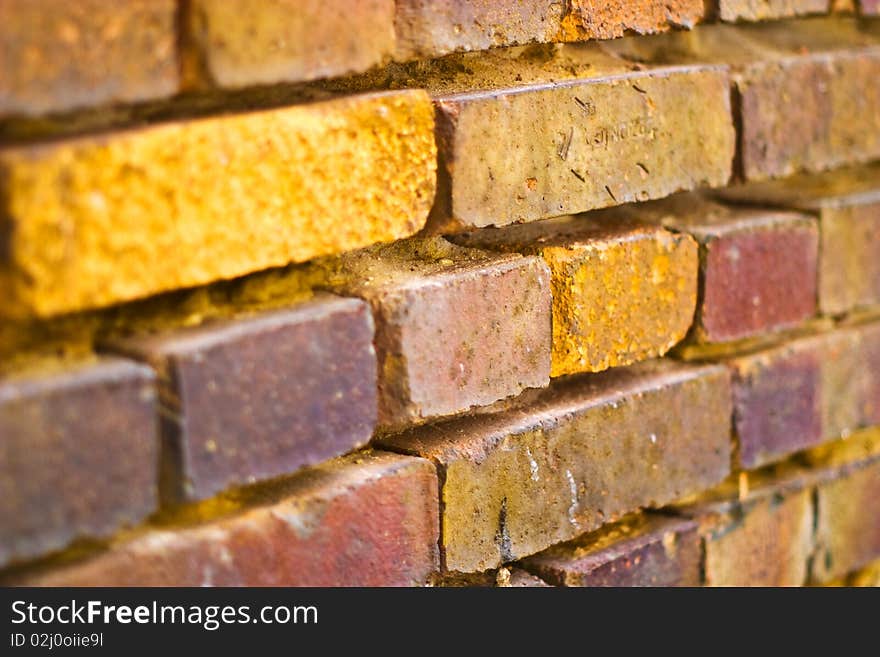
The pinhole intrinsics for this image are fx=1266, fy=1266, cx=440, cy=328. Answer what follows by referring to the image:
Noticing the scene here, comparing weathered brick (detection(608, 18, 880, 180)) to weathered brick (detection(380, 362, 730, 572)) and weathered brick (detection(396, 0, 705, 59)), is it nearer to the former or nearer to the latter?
weathered brick (detection(396, 0, 705, 59))

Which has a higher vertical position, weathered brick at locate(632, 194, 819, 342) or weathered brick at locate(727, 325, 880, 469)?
weathered brick at locate(632, 194, 819, 342)

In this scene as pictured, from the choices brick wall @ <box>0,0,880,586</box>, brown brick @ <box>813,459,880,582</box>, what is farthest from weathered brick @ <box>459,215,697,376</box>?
brown brick @ <box>813,459,880,582</box>

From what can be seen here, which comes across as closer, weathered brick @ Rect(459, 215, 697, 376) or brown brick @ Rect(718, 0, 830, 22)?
weathered brick @ Rect(459, 215, 697, 376)

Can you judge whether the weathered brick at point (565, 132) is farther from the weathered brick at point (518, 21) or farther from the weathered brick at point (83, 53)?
the weathered brick at point (83, 53)

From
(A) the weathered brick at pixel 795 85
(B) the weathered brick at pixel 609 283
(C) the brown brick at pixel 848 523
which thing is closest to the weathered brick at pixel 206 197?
(B) the weathered brick at pixel 609 283

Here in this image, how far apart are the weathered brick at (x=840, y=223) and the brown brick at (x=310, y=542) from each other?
0.54 meters

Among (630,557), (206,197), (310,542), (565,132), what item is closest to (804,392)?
(630,557)

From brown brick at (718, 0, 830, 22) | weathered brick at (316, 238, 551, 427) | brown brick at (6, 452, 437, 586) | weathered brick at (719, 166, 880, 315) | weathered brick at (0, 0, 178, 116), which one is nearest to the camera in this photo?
weathered brick at (0, 0, 178, 116)

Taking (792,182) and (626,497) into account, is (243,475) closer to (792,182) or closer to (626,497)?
(626,497)

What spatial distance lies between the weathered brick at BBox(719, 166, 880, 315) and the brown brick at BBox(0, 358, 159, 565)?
74 centimetres

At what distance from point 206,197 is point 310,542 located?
0.86 ft

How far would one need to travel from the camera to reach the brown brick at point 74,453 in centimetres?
73

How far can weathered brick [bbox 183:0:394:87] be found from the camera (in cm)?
80

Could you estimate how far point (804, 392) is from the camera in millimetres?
1312
